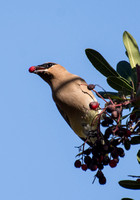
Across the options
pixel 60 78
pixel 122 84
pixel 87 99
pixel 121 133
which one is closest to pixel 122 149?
pixel 121 133

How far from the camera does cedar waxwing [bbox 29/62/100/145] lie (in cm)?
436

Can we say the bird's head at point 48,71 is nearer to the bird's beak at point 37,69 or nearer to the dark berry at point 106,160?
the bird's beak at point 37,69

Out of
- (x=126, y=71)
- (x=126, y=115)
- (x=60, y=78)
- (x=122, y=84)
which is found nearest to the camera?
(x=126, y=115)

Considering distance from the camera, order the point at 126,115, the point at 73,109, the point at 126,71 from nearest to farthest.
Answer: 1. the point at 126,115
2. the point at 126,71
3. the point at 73,109

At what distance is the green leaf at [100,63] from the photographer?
3.49 meters

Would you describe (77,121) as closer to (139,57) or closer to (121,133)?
(139,57)

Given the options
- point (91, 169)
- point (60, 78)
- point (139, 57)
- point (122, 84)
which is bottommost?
point (91, 169)

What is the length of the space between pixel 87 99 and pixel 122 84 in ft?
3.78

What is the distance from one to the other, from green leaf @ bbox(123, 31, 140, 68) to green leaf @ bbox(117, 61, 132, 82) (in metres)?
0.30

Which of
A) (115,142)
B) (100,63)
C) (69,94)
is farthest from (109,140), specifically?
(69,94)

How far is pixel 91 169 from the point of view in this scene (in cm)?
298

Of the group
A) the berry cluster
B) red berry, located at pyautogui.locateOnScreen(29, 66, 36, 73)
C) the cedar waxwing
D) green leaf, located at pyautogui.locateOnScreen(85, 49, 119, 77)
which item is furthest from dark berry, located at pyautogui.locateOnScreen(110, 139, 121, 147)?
red berry, located at pyautogui.locateOnScreen(29, 66, 36, 73)

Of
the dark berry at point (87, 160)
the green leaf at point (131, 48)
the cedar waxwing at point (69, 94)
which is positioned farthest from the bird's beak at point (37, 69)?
the dark berry at point (87, 160)

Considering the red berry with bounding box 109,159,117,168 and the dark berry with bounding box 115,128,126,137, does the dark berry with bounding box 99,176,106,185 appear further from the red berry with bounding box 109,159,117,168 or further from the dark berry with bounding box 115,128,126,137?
Result: the dark berry with bounding box 115,128,126,137
